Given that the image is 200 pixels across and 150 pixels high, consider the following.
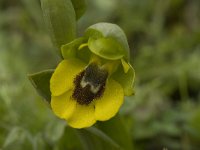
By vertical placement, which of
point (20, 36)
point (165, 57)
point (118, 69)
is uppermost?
point (118, 69)

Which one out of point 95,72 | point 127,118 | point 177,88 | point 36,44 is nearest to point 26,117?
point 127,118

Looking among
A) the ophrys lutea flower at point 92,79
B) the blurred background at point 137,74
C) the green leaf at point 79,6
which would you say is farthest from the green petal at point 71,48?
the blurred background at point 137,74

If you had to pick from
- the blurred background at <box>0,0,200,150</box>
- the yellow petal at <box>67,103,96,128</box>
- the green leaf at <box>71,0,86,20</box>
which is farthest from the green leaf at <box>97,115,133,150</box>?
the green leaf at <box>71,0,86,20</box>

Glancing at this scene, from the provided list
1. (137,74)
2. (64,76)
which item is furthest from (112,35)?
(137,74)

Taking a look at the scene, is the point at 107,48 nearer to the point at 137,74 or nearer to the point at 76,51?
the point at 76,51

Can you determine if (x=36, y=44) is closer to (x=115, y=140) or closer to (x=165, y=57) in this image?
(x=165, y=57)

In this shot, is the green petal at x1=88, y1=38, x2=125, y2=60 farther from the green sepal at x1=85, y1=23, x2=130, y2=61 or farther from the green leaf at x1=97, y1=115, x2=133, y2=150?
the green leaf at x1=97, y1=115, x2=133, y2=150

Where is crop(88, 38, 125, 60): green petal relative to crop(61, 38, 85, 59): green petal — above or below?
above
